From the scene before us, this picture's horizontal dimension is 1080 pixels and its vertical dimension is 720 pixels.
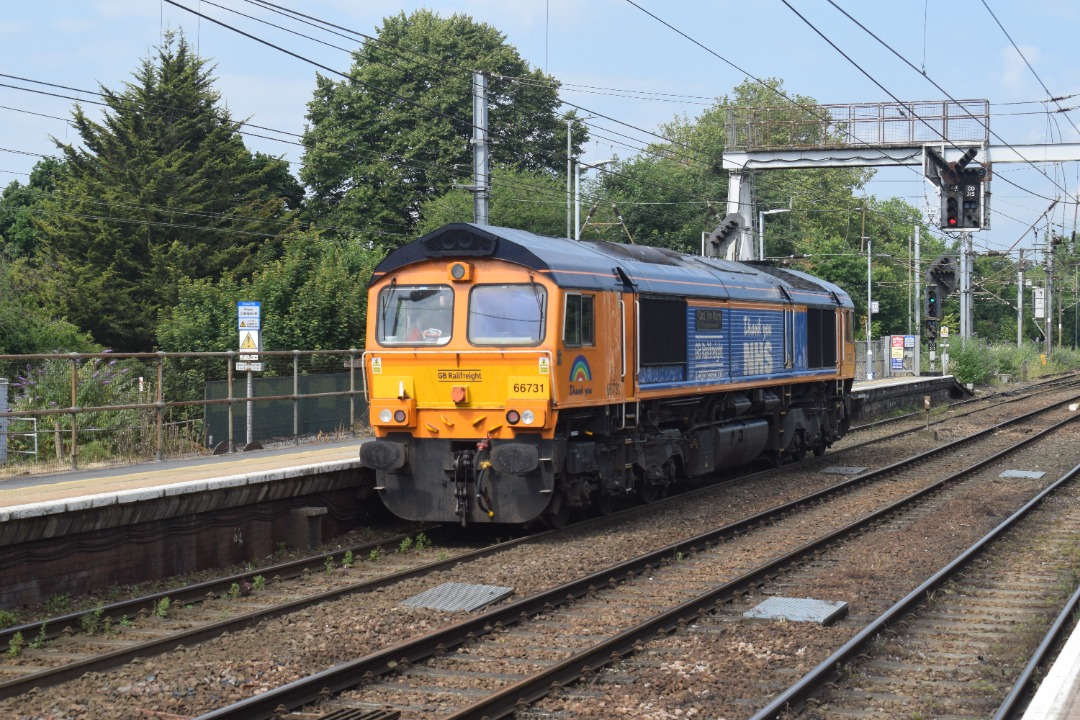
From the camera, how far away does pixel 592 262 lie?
1427cm

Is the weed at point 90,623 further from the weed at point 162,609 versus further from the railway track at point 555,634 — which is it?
the railway track at point 555,634

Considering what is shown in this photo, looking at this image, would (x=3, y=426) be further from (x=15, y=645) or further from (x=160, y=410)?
(x=15, y=645)

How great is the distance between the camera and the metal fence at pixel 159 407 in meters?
16.6

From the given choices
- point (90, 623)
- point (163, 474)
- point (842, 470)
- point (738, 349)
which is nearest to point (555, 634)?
point (90, 623)

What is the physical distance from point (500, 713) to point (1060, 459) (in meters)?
18.6

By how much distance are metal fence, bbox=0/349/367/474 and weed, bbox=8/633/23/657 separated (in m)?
6.22

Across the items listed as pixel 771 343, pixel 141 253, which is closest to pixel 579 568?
pixel 771 343

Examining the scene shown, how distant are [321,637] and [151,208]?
3444 cm

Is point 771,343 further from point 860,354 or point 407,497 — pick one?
point 860,354

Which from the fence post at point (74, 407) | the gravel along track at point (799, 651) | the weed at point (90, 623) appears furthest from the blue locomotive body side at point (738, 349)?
the weed at point (90, 623)

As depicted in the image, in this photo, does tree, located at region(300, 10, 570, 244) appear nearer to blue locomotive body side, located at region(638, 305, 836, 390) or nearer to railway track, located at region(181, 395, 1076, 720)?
blue locomotive body side, located at region(638, 305, 836, 390)

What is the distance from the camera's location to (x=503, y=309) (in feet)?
44.2

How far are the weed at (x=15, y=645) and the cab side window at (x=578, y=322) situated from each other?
6.37 metres

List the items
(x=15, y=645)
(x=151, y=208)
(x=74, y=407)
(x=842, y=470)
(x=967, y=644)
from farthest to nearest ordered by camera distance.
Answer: (x=151, y=208) < (x=842, y=470) < (x=74, y=407) < (x=967, y=644) < (x=15, y=645)
